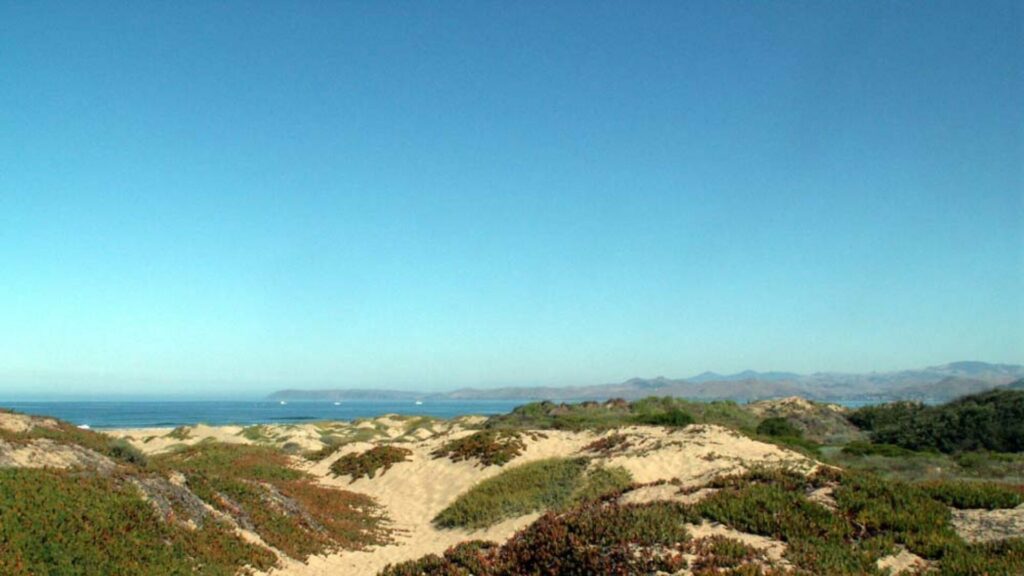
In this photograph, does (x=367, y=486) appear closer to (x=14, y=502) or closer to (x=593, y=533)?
(x=14, y=502)

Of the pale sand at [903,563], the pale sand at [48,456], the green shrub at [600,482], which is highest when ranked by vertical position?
the pale sand at [48,456]

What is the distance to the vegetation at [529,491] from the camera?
20.7 metres

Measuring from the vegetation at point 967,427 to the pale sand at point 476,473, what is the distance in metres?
15.1

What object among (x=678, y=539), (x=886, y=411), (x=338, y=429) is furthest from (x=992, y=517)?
(x=338, y=429)

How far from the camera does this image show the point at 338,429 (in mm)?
59312

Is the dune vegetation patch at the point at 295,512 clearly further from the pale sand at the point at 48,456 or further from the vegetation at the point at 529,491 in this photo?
the vegetation at the point at 529,491

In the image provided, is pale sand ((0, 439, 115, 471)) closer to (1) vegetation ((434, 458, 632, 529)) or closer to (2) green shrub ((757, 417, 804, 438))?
(1) vegetation ((434, 458, 632, 529))

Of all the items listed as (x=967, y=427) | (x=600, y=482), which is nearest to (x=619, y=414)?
(x=967, y=427)

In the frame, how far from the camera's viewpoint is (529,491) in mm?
22141

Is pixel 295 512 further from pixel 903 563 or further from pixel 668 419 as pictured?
pixel 668 419

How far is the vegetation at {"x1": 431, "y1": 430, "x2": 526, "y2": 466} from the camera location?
27.8 meters

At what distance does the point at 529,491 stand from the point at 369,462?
12898 mm

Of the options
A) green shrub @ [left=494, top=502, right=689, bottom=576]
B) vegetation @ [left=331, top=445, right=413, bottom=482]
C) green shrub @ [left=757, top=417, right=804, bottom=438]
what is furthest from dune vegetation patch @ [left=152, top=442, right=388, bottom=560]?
green shrub @ [left=757, top=417, right=804, bottom=438]

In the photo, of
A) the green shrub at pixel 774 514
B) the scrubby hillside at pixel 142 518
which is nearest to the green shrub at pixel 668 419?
the scrubby hillside at pixel 142 518
